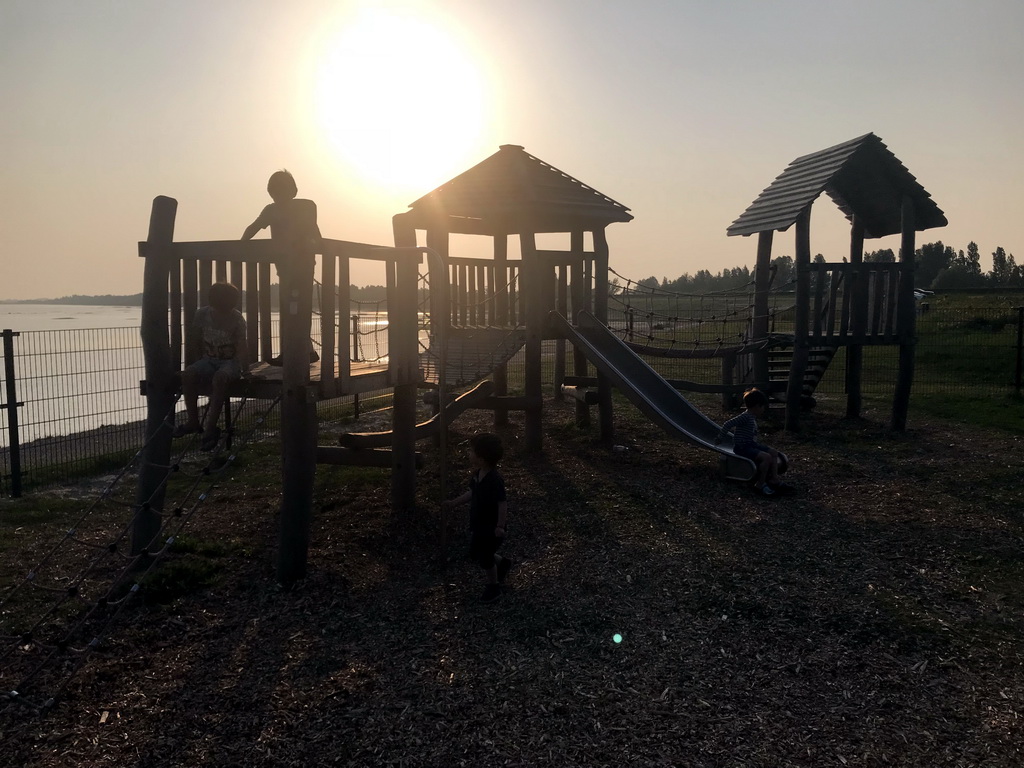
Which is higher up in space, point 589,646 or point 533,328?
point 533,328

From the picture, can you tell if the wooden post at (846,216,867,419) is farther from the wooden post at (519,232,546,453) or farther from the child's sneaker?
the child's sneaker

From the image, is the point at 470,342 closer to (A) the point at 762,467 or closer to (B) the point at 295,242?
(A) the point at 762,467

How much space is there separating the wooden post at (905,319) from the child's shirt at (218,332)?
11.2 m

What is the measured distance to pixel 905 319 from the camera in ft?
46.6

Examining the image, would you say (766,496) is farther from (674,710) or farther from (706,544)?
(674,710)

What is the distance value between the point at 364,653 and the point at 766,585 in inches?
123

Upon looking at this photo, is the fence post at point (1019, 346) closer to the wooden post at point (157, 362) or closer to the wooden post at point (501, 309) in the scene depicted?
the wooden post at point (501, 309)

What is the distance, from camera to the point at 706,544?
7.52 metres

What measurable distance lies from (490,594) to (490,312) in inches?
327

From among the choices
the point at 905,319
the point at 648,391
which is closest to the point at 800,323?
the point at 905,319

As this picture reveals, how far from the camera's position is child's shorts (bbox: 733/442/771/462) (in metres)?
9.48

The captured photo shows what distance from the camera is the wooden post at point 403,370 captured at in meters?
7.38

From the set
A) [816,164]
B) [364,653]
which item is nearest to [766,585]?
[364,653]

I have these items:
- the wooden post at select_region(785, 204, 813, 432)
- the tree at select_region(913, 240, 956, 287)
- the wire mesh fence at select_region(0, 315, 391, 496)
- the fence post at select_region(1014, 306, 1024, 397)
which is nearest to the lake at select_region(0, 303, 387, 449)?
the wire mesh fence at select_region(0, 315, 391, 496)
